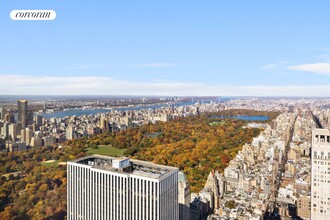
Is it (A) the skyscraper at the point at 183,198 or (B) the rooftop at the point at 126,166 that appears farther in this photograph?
(A) the skyscraper at the point at 183,198

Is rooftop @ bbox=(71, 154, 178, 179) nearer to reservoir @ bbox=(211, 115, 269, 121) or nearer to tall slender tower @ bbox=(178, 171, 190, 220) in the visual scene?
tall slender tower @ bbox=(178, 171, 190, 220)

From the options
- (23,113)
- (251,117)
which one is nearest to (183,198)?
(23,113)

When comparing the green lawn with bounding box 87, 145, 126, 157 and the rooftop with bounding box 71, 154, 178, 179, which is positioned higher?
the rooftop with bounding box 71, 154, 178, 179

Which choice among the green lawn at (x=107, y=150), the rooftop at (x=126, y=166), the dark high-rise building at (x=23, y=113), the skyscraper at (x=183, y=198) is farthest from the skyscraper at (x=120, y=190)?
the green lawn at (x=107, y=150)

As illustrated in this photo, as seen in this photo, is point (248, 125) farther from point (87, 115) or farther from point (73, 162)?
point (73, 162)

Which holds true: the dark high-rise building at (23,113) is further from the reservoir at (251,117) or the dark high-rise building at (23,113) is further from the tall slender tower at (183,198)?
the reservoir at (251,117)

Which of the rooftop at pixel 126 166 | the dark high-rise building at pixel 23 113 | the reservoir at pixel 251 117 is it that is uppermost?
the dark high-rise building at pixel 23 113

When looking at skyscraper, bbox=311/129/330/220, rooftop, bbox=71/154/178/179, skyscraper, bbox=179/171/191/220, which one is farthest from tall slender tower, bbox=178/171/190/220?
skyscraper, bbox=311/129/330/220

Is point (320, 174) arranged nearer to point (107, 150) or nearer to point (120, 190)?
point (120, 190)
